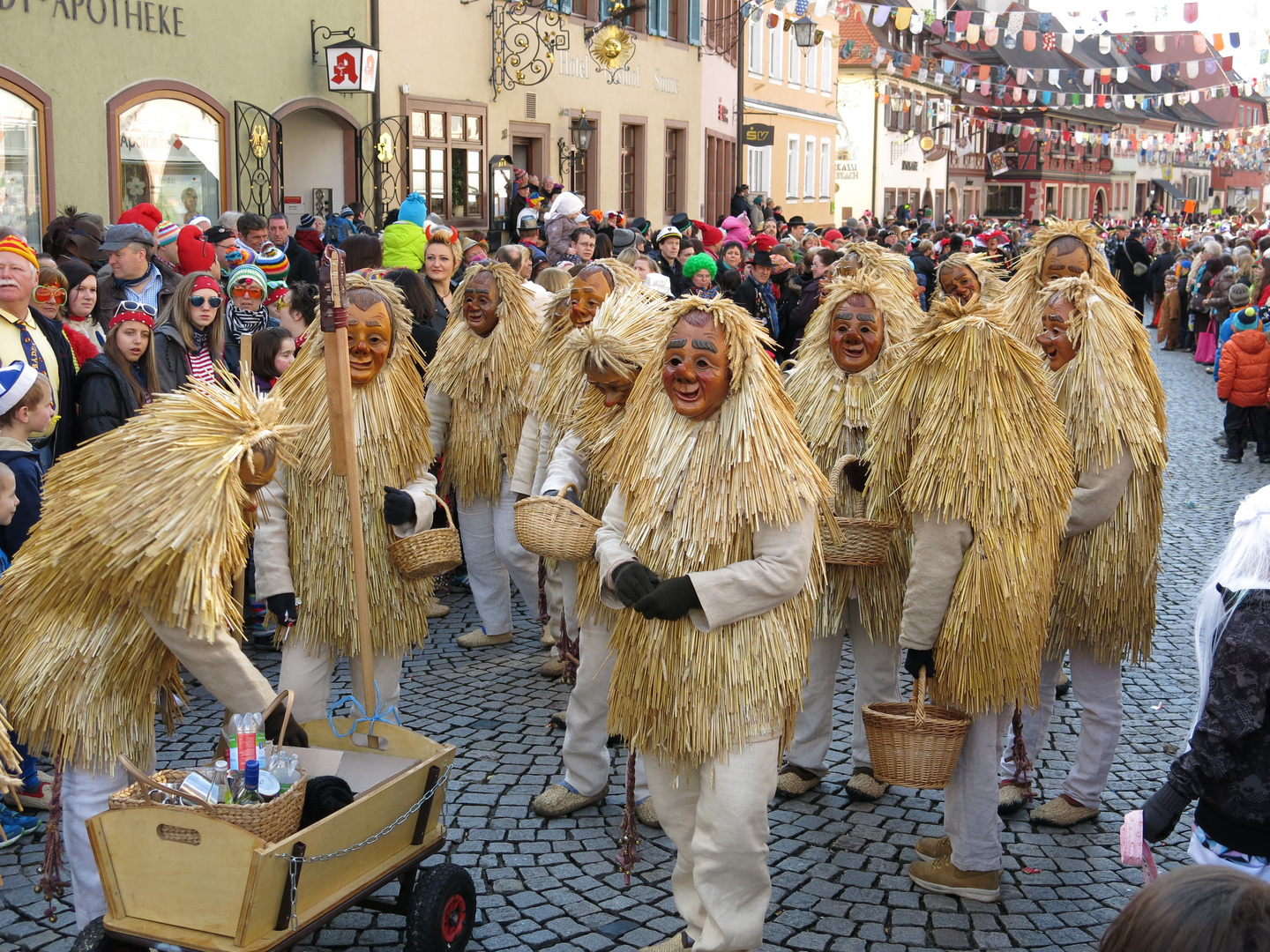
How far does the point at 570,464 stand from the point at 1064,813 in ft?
7.61

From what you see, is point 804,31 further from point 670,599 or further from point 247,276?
point 670,599

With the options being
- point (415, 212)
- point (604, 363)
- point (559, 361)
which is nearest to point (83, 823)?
point (604, 363)

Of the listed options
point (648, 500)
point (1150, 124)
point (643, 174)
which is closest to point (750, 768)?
A: point (648, 500)

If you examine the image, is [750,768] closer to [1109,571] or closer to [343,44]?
[1109,571]

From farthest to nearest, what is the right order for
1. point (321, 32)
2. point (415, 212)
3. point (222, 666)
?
1. point (321, 32)
2. point (415, 212)
3. point (222, 666)

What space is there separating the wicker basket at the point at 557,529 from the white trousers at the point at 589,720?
0.43 meters

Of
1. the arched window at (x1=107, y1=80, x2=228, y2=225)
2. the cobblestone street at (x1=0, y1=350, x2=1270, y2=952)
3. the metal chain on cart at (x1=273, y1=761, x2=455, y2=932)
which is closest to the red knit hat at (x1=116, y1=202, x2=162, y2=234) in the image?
the arched window at (x1=107, y1=80, x2=228, y2=225)

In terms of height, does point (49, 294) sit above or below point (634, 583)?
above

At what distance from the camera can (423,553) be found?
4.58m

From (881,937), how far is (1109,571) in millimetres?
1610

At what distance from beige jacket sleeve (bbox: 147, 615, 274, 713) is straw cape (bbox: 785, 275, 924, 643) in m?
2.26

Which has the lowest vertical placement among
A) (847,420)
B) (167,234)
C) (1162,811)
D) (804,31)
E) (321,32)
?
(1162,811)

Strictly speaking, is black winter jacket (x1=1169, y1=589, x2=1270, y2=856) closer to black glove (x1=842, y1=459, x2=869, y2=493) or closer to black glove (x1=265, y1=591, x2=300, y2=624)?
black glove (x1=842, y1=459, x2=869, y2=493)

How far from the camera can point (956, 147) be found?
53.2 metres
